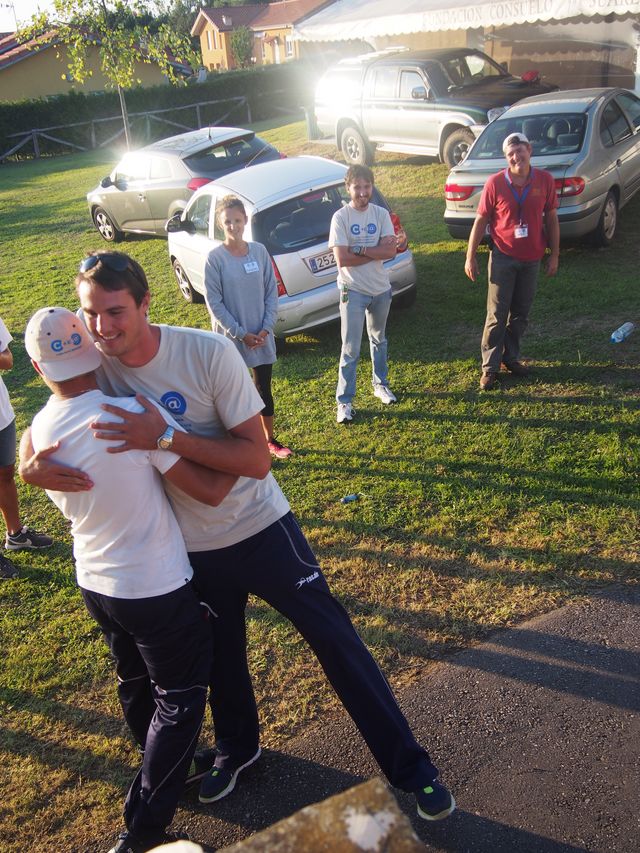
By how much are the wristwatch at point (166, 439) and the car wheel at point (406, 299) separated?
6.16 meters

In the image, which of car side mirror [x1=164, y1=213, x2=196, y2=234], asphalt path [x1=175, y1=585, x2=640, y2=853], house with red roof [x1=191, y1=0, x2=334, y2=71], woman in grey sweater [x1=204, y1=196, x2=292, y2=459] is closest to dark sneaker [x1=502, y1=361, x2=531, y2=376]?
woman in grey sweater [x1=204, y1=196, x2=292, y2=459]

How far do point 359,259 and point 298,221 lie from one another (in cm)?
208

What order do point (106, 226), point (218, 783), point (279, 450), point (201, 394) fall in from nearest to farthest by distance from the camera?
point (201, 394), point (218, 783), point (279, 450), point (106, 226)

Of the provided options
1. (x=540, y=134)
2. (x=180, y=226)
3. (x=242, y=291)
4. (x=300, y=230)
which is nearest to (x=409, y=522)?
(x=242, y=291)

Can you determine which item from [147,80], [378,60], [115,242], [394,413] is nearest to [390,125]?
[378,60]

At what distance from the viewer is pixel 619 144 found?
9570 mm

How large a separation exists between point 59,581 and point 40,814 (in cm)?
182

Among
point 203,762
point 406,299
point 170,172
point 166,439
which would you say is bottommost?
point 203,762

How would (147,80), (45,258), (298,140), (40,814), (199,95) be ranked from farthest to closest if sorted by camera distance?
(147,80), (199,95), (298,140), (45,258), (40,814)

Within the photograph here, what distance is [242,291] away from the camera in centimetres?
531

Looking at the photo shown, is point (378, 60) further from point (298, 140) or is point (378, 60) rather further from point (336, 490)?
point (336, 490)

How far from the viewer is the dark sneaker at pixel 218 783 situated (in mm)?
3062

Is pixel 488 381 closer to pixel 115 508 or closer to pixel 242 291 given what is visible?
pixel 242 291

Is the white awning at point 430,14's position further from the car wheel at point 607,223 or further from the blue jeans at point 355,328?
the blue jeans at point 355,328
